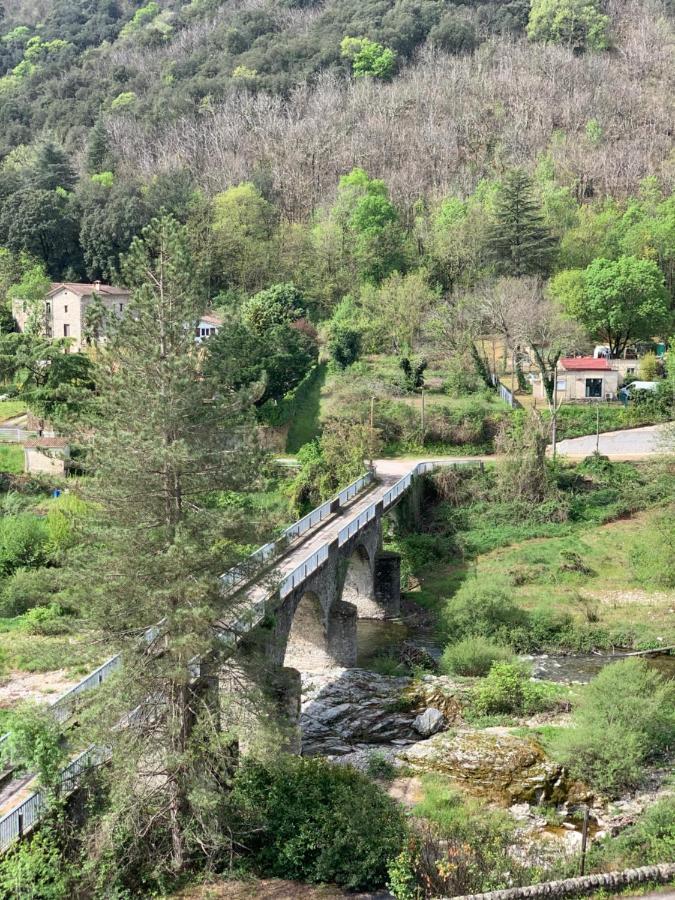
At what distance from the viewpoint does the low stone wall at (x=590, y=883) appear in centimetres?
1927

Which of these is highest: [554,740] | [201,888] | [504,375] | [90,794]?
[90,794]

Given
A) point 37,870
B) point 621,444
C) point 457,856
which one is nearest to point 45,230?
point 621,444

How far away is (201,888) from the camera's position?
68.9 ft

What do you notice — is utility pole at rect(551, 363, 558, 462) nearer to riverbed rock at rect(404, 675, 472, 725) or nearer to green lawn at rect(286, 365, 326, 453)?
green lawn at rect(286, 365, 326, 453)

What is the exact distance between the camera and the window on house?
5947 cm

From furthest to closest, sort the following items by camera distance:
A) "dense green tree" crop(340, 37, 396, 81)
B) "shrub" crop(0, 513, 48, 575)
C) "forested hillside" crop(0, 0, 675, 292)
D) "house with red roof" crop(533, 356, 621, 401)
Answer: "dense green tree" crop(340, 37, 396, 81) < "forested hillside" crop(0, 0, 675, 292) < "house with red roof" crop(533, 356, 621, 401) < "shrub" crop(0, 513, 48, 575)

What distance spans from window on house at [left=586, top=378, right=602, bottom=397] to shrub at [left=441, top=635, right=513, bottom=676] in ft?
89.1

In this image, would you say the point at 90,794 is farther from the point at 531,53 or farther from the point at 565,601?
the point at 531,53

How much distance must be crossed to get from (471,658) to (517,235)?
41.2 m

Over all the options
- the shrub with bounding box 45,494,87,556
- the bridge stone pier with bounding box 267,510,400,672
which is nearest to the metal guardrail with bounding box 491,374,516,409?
the bridge stone pier with bounding box 267,510,400,672

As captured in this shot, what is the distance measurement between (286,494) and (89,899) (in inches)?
1279

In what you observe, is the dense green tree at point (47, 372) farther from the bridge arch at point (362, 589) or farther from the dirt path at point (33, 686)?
the dirt path at point (33, 686)

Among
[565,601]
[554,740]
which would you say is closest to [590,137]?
[565,601]

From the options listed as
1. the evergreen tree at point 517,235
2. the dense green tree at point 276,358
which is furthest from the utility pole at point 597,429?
the dense green tree at point 276,358
